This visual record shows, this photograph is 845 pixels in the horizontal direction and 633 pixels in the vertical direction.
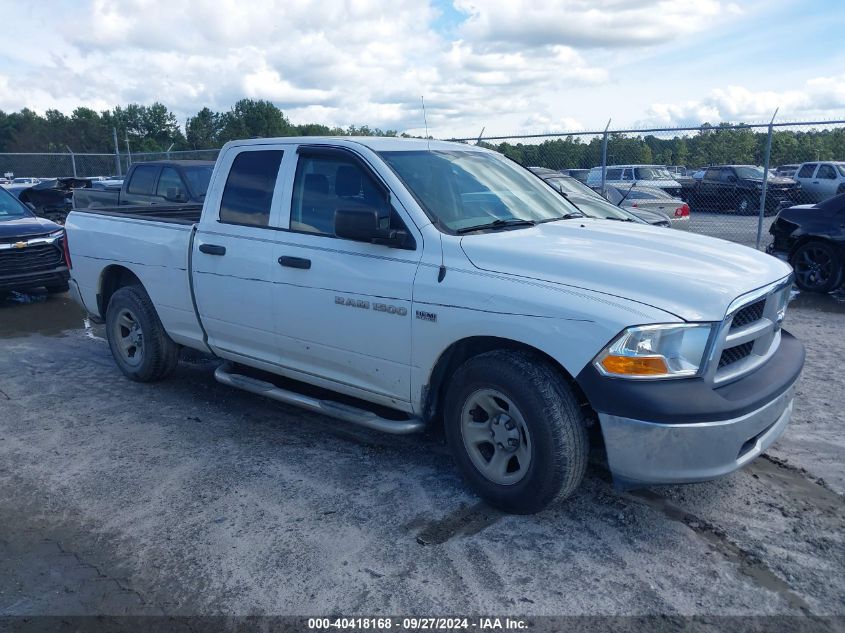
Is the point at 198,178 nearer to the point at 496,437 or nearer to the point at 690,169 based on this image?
the point at 496,437

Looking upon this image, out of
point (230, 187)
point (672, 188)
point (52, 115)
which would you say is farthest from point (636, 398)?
point (52, 115)

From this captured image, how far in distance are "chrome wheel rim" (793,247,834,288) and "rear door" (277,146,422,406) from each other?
7796 millimetres

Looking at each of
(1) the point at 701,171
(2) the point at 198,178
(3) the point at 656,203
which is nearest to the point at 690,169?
(1) the point at 701,171

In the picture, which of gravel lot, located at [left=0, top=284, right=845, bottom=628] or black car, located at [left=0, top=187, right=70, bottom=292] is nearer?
gravel lot, located at [left=0, top=284, right=845, bottom=628]

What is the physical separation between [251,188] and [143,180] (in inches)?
325

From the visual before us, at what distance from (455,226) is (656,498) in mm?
1890

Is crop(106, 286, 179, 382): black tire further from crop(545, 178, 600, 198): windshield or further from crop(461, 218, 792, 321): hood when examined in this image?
crop(545, 178, 600, 198): windshield

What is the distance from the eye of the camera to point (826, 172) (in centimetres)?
2250

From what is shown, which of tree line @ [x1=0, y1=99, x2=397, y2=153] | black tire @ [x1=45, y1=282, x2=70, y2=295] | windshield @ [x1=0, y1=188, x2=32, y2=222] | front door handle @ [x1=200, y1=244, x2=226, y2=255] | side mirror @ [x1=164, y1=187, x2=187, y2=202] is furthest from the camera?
tree line @ [x1=0, y1=99, x2=397, y2=153]

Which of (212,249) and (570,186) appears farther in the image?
(570,186)

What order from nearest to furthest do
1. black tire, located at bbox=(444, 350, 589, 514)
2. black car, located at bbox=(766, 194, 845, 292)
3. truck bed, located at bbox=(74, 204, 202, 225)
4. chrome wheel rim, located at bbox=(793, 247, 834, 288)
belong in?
black tire, located at bbox=(444, 350, 589, 514), truck bed, located at bbox=(74, 204, 202, 225), black car, located at bbox=(766, 194, 845, 292), chrome wheel rim, located at bbox=(793, 247, 834, 288)

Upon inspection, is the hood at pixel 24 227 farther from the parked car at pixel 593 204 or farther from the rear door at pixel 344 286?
the parked car at pixel 593 204

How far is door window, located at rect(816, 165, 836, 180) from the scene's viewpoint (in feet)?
73.0

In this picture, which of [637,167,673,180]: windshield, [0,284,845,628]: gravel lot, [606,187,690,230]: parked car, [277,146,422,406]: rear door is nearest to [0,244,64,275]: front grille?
[0,284,845,628]: gravel lot
